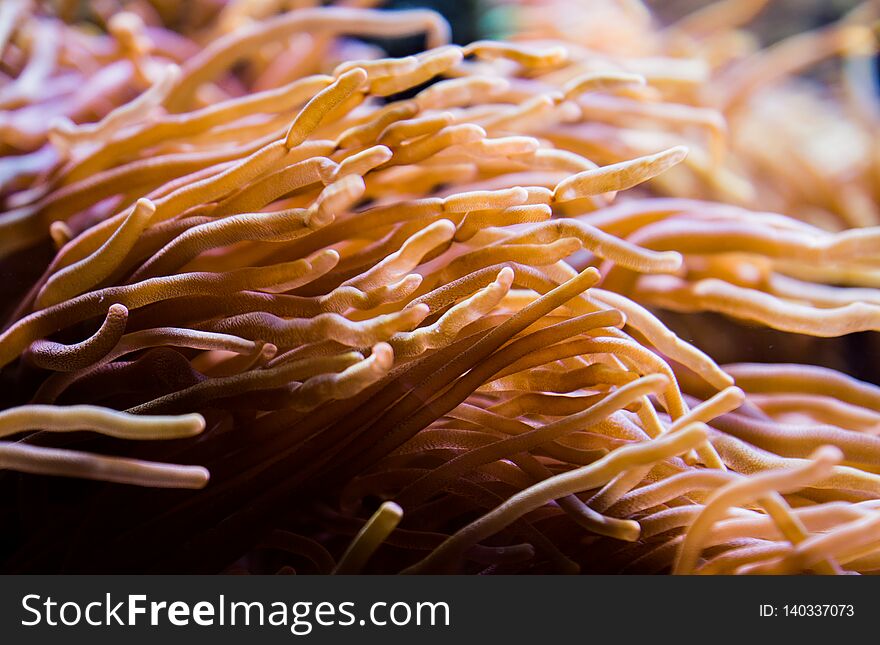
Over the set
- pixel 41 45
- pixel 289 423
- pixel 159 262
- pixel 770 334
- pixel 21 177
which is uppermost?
Answer: pixel 41 45

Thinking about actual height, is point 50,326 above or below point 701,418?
above

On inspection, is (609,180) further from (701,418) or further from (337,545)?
(337,545)

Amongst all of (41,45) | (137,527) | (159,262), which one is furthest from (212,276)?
(41,45)

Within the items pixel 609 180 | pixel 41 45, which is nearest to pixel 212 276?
pixel 609 180

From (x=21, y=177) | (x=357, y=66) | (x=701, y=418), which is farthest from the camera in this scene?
(x=21, y=177)

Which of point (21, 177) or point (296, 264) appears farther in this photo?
point (21, 177)

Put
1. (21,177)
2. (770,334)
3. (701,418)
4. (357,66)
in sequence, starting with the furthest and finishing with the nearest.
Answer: (770,334) → (21,177) → (357,66) → (701,418)

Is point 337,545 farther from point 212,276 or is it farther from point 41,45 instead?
point 41,45
